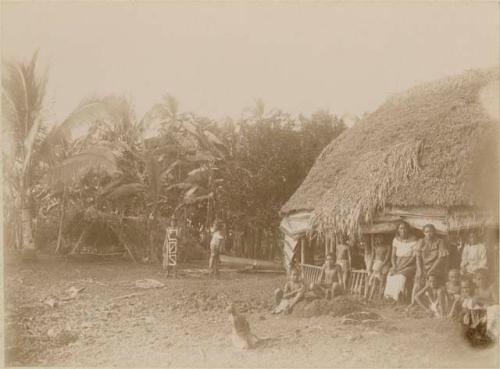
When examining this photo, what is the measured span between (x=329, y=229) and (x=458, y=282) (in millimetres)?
1743

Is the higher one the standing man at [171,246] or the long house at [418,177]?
the long house at [418,177]

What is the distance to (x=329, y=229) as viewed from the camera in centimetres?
738

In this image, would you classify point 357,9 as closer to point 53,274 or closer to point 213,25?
point 213,25

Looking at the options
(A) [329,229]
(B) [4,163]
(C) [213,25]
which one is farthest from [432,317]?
(B) [4,163]

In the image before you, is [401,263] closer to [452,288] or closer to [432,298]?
[432,298]

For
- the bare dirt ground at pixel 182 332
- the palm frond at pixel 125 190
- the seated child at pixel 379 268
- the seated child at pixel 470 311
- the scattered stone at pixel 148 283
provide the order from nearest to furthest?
the bare dirt ground at pixel 182 332 < the seated child at pixel 470 311 < the seated child at pixel 379 268 < the scattered stone at pixel 148 283 < the palm frond at pixel 125 190

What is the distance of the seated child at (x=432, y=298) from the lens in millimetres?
6328

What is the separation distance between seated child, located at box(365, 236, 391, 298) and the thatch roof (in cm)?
48

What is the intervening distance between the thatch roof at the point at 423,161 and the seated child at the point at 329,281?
0.48 m

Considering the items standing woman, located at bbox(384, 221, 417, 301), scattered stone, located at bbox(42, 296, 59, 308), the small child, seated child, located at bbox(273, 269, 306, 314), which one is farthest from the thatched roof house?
scattered stone, located at bbox(42, 296, 59, 308)

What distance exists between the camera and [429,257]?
6.50 meters

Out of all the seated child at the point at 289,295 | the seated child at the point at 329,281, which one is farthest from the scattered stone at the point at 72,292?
the seated child at the point at 329,281

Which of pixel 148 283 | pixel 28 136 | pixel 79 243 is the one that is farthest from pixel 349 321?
pixel 28 136

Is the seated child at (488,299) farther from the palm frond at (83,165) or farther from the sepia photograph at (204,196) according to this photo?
the palm frond at (83,165)
